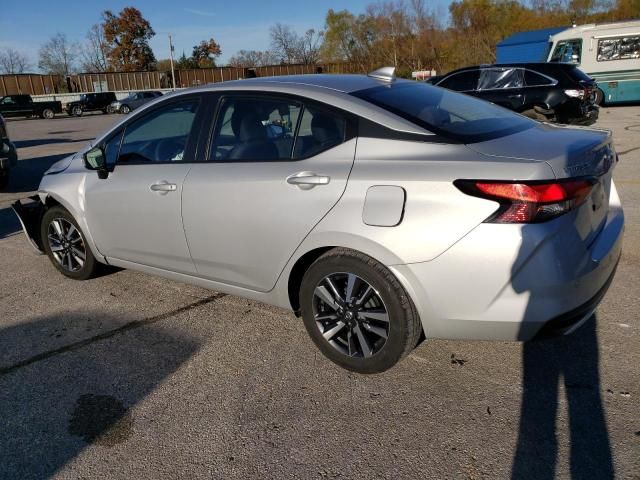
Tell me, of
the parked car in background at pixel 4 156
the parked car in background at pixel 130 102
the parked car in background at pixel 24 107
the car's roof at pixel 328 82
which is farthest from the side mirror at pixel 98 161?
the parked car in background at pixel 24 107

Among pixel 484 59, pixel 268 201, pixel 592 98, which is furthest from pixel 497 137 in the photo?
Result: pixel 484 59

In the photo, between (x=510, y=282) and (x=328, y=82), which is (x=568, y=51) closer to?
(x=328, y=82)

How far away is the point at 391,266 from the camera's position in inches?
105

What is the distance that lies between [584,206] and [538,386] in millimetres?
968

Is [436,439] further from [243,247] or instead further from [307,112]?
[307,112]

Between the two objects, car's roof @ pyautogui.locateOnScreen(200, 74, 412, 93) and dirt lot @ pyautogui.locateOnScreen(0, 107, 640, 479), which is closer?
dirt lot @ pyautogui.locateOnScreen(0, 107, 640, 479)

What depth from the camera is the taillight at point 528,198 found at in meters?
2.36

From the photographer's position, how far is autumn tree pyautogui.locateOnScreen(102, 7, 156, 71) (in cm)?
7600

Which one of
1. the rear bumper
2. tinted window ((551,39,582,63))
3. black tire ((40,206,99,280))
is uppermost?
tinted window ((551,39,582,63))

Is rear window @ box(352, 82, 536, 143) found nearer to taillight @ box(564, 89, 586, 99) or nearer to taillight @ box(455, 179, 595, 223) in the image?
taillight @ box(455, 179, 595, 223)

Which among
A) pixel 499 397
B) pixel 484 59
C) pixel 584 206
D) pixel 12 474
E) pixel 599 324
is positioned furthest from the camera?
pixel 484 59

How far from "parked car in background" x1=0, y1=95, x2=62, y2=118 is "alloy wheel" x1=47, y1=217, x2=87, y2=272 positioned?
36.1 m

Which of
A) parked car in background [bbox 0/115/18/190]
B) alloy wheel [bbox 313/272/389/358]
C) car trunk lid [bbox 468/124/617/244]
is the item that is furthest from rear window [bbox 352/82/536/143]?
parked car in background [bbox 0/115/18/190]

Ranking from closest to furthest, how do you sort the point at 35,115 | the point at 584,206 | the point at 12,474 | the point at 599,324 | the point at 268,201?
the point at 12,474 < the point at 584,206 < the point at 268,201 < the point at 599,324 < the point at 35,115
